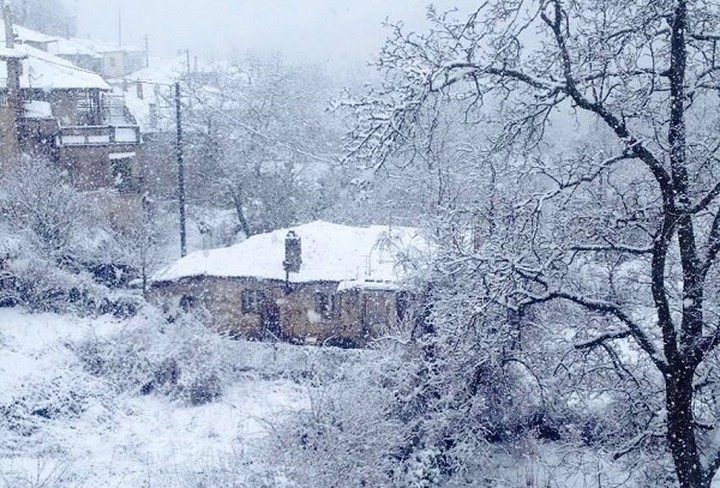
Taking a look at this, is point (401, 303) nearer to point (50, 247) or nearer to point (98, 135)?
point (50, 247)

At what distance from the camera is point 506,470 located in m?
15.4

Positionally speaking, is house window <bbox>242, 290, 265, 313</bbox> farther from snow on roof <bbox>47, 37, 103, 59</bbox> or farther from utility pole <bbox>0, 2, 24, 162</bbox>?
snow on roof <bbox>47, 37, 103, 59</bbox>

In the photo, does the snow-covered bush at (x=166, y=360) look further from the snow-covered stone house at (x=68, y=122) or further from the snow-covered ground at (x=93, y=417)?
the snow-covered stone house at (x=68, y=122)

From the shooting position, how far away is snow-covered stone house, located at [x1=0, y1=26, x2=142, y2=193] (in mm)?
28062

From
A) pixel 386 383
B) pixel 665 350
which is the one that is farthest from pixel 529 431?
pixel 665 350

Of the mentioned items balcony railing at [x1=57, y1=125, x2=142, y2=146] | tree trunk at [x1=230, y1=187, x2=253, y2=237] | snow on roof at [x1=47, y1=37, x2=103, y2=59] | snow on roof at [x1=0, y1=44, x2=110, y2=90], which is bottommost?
tree trunk at [x1=230, y1=187, x2=253, y2=237]

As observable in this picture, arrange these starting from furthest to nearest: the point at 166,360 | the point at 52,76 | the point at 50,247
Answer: the point at 52,76
the point at 50,247
the point at 166,360

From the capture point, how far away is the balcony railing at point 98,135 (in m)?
29.5

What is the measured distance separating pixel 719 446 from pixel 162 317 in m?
19.5

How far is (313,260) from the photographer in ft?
81.4

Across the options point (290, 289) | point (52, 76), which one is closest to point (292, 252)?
point (290, 289)

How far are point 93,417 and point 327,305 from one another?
29.6 feet

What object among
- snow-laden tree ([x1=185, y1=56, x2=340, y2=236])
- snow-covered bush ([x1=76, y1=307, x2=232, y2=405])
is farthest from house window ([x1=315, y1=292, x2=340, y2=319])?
snow-laden tree ([x1=185, y1=56, x2=340, y2=236])

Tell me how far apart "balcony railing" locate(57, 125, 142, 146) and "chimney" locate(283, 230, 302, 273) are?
38.0ft
